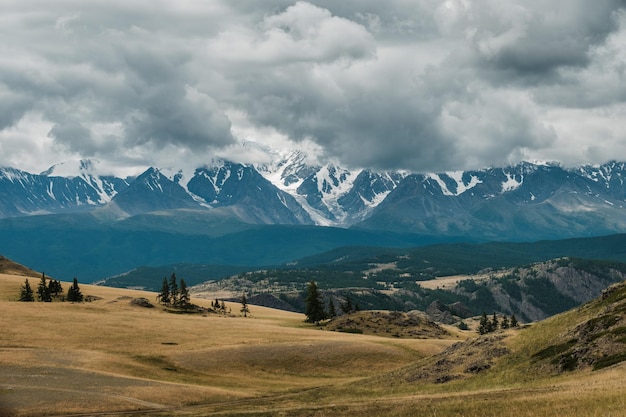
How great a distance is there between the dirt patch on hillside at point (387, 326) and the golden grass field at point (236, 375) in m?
37.5

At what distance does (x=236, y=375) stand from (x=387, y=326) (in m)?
87.6

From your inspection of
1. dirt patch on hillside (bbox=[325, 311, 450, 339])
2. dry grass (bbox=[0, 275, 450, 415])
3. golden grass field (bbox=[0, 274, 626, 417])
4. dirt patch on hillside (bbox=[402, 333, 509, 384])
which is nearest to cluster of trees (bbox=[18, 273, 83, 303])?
dry grass (bbox=[0, 275, 450, 415])

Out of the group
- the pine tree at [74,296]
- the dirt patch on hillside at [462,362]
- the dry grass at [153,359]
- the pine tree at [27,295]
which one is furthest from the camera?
the pine tree at [74,296]

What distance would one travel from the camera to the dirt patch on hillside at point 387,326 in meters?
173

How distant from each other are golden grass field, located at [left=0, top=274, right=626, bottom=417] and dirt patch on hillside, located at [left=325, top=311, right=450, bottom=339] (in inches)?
1478

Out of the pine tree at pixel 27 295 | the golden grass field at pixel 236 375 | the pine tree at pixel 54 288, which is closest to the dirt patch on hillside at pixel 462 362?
the golden grass field at pixel 236 375

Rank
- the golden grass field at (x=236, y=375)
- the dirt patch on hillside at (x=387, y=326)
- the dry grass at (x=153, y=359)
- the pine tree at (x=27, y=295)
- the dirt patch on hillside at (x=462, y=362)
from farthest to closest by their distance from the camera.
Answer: the dirt patch on hillside at (x=387, y=326), the pine tree at (x=27, y=295), the dirt patch on hillside at (x=462, y=362), the dry grass at (x=153, y=359), the golden grass field at (x=236, y=375)

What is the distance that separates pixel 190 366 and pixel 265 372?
11507 millimetres

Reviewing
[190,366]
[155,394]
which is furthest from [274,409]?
[190,366]

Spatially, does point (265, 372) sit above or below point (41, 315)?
below

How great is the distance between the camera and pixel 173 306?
620ft

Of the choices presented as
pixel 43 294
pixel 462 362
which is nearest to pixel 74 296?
pixel 43 294

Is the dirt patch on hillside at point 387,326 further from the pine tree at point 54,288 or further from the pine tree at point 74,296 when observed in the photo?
the pine tree at point 54,288

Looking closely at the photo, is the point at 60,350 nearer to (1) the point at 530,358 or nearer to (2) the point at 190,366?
(2) the point at 190,366
